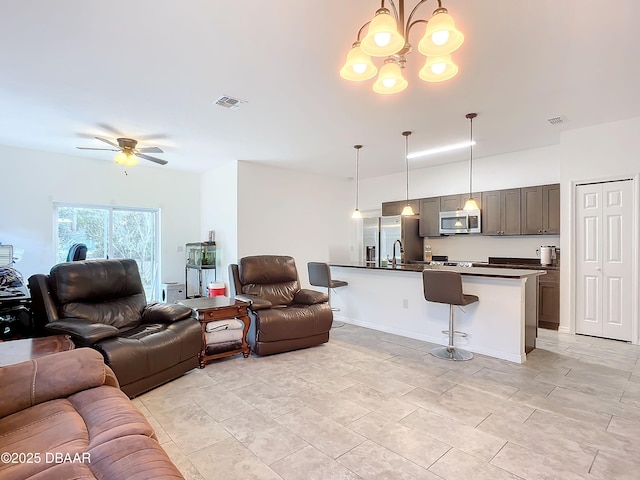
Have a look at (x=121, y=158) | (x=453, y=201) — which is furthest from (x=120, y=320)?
(x=453, y=201)

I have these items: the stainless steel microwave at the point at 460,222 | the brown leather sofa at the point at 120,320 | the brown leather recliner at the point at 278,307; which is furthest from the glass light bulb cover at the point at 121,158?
the stainless steel microwave at the point at 460,222

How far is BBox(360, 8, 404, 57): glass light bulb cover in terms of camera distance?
5.30ft

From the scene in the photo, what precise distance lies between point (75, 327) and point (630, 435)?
4046 mm

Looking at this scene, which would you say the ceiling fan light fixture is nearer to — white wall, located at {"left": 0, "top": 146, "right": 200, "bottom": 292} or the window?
white wall, located at {"left": 0, "top": 146, "right": 200, "bottom": 292}

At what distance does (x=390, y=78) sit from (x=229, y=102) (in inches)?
82.0

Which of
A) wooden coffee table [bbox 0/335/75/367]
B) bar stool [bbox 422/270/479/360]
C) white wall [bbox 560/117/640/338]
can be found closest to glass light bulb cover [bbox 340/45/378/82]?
bar stool [bbox 422/270/479/360]

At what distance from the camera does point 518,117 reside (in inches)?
157

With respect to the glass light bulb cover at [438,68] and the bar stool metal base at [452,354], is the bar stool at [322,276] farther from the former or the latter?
the glass light bulb cover at [438,68]

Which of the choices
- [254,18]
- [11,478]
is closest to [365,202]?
[254,18]

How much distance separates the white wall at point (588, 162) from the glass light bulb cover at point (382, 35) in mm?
4018

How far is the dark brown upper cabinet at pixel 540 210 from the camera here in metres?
4.90

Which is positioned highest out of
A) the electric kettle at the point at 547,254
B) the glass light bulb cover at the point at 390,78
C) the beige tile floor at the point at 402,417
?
the glass light bulb cover at the point at 390,78

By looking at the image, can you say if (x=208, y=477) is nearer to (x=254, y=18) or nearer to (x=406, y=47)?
(x=406, y=47)

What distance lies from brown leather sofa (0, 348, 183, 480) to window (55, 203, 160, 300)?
492 cm
